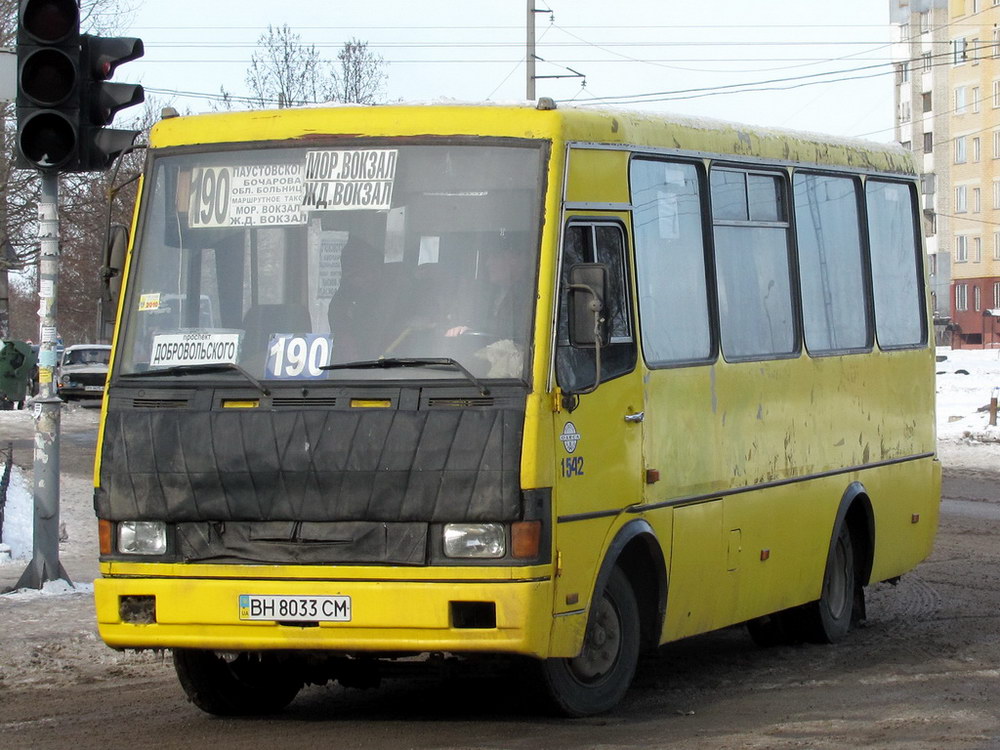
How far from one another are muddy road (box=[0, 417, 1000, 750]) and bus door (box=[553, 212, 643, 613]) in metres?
0.80

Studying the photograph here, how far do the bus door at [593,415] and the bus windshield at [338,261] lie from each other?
0.84ft

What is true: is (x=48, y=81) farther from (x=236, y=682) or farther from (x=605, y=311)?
(x=605, y=311)

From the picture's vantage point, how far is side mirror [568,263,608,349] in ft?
25.4

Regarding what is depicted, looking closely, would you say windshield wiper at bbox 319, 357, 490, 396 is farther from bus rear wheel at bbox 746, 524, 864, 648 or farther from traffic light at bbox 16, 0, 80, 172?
traffic light at bbox 16, 0, 80, 172

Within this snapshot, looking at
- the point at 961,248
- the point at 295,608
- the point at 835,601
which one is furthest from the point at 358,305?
the point at 961,248

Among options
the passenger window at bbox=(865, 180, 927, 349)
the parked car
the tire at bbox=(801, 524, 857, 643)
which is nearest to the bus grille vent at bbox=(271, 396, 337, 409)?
the tire at bbox=(801, 524, 857, 643)

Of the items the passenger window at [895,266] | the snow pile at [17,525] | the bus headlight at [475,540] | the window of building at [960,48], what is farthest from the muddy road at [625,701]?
the window of building at [960,48]

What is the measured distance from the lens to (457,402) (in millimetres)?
7586

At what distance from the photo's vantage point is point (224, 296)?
8156mm

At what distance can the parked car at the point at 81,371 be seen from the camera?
142 feet

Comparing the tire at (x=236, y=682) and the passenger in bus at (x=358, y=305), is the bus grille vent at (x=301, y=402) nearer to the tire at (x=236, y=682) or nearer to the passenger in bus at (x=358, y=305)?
the passenger in bus at (x=358, y=305)

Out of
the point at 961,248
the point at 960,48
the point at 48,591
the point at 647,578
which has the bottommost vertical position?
the point at 48,591

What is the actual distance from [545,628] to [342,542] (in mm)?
914

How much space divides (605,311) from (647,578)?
1627mm
